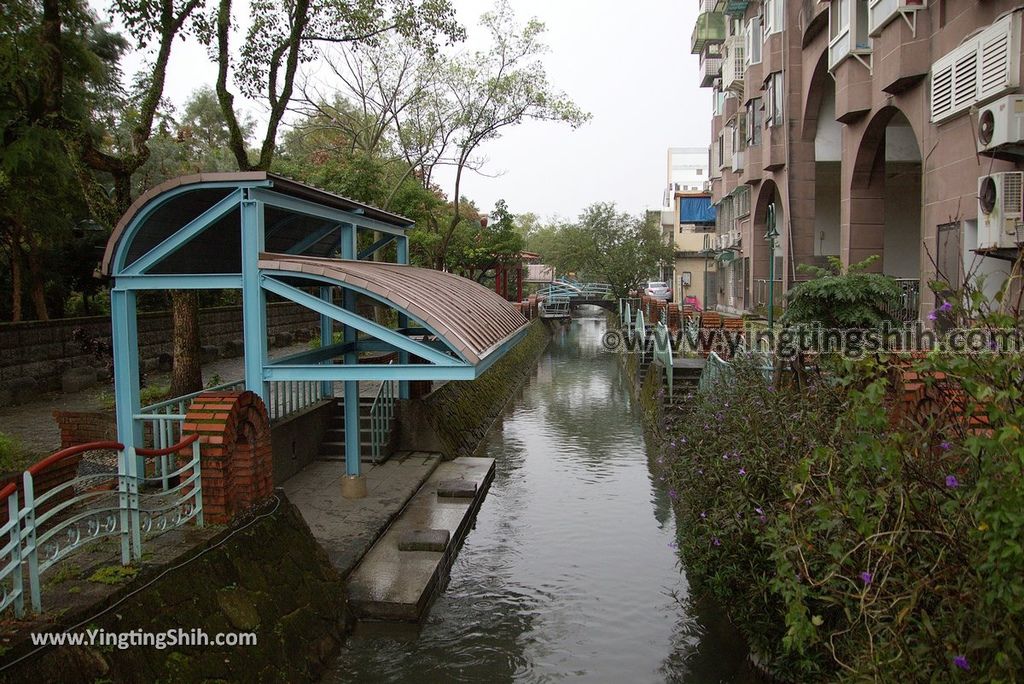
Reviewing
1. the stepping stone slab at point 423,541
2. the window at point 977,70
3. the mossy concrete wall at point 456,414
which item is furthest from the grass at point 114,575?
the window at point 977,70

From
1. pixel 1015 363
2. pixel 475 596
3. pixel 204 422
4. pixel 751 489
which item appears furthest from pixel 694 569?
pixel 204 422

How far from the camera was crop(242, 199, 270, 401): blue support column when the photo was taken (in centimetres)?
744

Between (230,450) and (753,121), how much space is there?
22.5 m

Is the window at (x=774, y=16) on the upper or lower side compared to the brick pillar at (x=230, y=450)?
upper

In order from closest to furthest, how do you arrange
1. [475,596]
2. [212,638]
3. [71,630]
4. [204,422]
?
[71,630]
[212,638]
[204,422]
[475,596]

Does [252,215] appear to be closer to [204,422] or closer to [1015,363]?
[204,422]

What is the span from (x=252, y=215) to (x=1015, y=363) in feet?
20.4

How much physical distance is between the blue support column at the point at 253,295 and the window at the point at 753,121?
65.9 feet

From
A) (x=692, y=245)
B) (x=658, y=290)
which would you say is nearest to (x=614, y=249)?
(x=658, y=290)

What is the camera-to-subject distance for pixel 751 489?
5984mm

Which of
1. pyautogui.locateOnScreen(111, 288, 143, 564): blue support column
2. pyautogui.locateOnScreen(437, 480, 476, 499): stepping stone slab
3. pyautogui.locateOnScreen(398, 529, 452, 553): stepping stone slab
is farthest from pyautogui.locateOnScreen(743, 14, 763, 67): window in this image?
pyautogui.locateOnScreen(111, 288, 143, 564): blue support column

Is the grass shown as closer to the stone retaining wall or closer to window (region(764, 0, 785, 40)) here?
the stone retaining wall

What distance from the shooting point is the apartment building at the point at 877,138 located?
403 inches

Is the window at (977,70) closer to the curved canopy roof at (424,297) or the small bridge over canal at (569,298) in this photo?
the curved canopy roof at (424,297)
